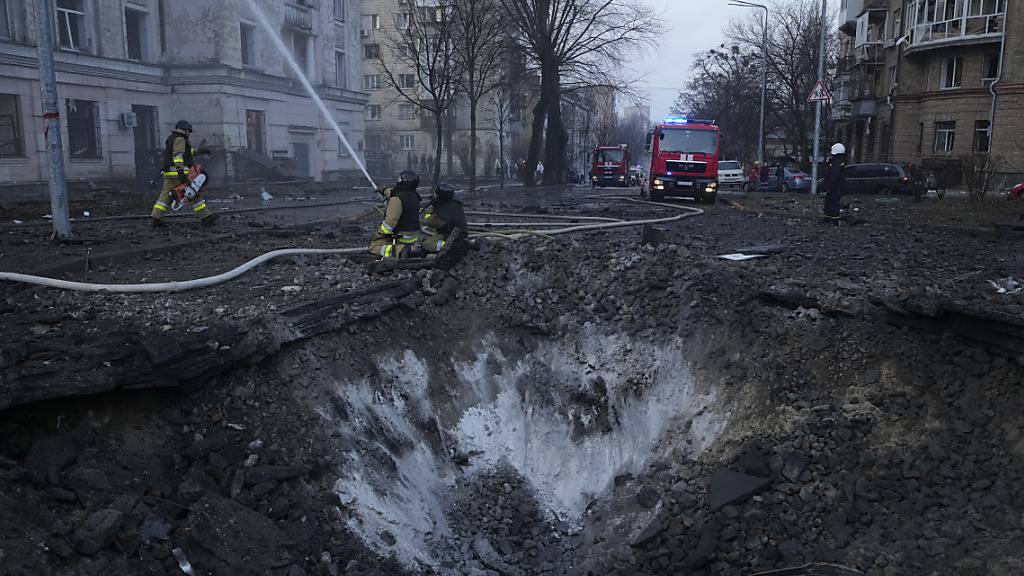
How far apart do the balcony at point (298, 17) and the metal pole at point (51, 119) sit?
27481mm

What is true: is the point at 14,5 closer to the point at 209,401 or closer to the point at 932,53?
the point at 209,401

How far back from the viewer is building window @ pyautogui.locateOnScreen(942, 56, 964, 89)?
3792 cm

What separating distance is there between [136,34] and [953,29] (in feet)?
130

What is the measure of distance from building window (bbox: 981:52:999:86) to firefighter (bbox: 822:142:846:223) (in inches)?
1085

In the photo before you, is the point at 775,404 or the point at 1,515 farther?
the point at 775,404

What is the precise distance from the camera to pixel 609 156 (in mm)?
41750

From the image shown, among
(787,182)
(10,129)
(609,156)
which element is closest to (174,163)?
(10,129)

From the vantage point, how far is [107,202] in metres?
17.8

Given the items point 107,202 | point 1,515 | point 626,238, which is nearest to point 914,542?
point 1,515

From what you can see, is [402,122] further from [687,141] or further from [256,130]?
[687,141]

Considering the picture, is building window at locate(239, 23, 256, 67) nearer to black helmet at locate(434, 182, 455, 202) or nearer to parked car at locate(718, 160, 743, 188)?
parked car at locate(718, 160, 743, 188)

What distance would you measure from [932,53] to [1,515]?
4619 cm

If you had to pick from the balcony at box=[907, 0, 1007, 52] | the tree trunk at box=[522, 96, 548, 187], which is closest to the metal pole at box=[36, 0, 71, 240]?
the tree trunk at box=[522, 96, 548, 187]

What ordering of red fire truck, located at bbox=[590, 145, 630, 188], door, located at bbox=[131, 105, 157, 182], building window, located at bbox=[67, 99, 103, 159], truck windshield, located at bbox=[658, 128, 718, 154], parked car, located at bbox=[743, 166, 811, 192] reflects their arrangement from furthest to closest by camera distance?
red fire truck, located at bbox=[590, 145, 630, 188] < parked car, located at bbox=[743, 166, 811, 192] < door, located at bbox=[131, 105, 157, 182] < building window, located at bbox=[67, 99, 103, 159] < truck windshield, located at bbox=[658, 128, 718, 154]
